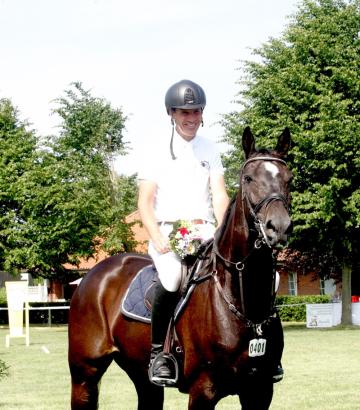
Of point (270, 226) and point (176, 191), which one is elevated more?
point (176, 191)

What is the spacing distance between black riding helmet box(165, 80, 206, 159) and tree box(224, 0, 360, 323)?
109 ft

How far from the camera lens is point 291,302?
58938 millimetres

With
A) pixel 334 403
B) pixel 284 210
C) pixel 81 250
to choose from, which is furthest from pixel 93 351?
pixel 81 250

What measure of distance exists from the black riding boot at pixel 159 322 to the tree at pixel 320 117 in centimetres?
3323

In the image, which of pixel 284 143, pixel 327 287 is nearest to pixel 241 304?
pixel 284 143

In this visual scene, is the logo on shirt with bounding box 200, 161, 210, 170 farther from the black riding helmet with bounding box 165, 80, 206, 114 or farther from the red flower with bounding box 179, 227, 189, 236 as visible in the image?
the red flower with bounding box 179, 227, 189, 236

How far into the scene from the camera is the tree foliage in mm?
41125

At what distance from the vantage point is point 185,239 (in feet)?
24.1

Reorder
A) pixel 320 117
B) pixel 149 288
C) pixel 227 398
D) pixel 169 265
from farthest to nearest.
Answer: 1. pixel 320 117
2. pixel 227 398
3. pixel 149 288
4. pixel 169 265

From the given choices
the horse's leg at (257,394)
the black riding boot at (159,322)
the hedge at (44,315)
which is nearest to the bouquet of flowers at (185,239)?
the black riding boot at (159,322)

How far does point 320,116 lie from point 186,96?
3456cm

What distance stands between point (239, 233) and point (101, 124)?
63.3 m

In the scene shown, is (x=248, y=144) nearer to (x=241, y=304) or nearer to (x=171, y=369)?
(x=241, y=304)

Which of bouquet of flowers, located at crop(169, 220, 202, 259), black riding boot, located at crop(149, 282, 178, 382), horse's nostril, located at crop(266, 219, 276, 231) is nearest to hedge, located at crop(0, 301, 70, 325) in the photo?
black riding boot, located at crop(149, 282, 178, 382)
